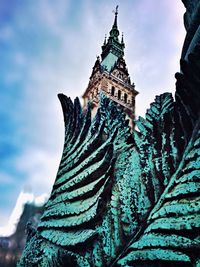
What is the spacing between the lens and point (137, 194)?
2.99 ft

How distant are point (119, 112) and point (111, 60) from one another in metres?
28.2

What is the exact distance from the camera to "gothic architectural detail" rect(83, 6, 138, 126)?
23.9 meters

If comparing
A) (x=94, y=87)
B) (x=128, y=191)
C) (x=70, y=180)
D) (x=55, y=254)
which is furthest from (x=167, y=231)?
(x=94, y=87)

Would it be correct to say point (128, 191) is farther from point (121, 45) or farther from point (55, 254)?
point (121, 45)

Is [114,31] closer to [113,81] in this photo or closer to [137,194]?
[113,81]

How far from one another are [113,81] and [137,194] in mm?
24360

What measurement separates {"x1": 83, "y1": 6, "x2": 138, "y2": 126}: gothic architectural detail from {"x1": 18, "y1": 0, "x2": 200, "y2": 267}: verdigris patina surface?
2047 centimetres

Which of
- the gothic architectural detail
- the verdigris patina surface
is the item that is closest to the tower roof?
the gothic architectural detail

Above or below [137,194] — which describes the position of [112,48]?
above

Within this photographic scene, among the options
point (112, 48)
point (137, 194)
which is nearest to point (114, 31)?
point (112, 48)

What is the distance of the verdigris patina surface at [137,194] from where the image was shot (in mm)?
646

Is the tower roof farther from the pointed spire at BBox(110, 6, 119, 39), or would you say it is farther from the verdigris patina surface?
the verdigris patina surface

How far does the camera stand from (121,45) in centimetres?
3069

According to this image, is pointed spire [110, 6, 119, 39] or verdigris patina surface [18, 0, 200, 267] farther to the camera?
pointed spire [110, 6, 119, 39]
